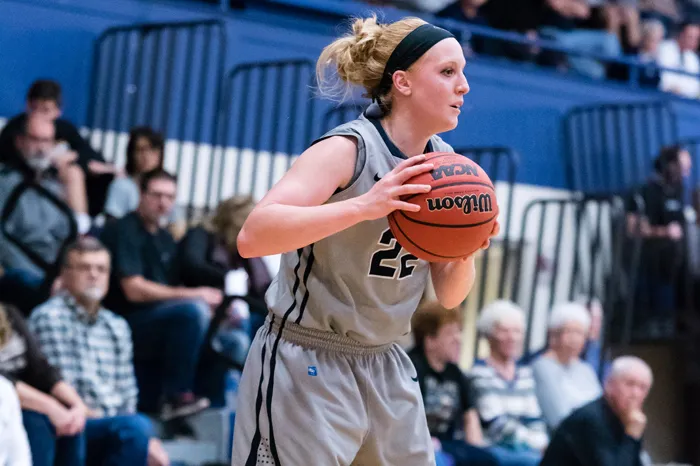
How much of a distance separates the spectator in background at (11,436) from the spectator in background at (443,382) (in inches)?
94.4

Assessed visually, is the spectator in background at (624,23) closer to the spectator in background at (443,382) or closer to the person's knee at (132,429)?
the spectator in background at (443,382)

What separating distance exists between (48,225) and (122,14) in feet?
7.42

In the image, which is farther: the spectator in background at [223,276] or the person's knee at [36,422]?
the spectator in background at [223,276]

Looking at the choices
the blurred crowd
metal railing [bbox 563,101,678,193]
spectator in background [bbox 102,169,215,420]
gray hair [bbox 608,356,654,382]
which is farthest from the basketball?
metal railing [bbox 563,101,678,193]

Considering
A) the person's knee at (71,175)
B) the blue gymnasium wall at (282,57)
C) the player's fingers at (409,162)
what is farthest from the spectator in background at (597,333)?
the player's fingers at (409,162)

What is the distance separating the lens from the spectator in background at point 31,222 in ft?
18.9

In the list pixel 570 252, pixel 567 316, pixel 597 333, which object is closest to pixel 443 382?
pixel 567 316

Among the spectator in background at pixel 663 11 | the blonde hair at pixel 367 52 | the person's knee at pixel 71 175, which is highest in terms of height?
the spectator in background at pixel 663 11

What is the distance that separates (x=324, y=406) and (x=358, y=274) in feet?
1.25

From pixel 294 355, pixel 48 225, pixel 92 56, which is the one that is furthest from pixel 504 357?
pixel 294 355

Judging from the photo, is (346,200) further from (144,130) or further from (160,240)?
(144,130)

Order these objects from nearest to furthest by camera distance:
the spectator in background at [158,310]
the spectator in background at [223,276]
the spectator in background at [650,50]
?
1. the spectator in background at [158,310]
2. the spectator in background at [223,276]
3. the spectator in background at [650,50]

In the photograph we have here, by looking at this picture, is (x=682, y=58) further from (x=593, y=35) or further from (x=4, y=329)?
(x=4, y=329)

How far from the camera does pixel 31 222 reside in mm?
5957
